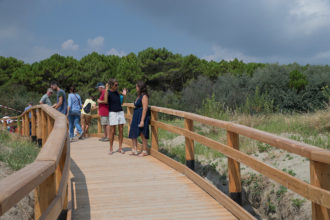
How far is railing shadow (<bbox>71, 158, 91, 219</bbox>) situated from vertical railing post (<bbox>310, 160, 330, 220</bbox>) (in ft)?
8.34

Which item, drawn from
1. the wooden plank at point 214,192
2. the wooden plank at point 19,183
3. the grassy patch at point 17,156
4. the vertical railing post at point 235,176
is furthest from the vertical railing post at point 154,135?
the wooden plank at point 19,183

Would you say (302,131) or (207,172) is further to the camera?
(302,131)

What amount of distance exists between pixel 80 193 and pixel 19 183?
144 inches

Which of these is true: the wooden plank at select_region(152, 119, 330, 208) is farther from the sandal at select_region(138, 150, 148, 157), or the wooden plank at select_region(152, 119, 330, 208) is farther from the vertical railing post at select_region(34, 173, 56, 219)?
the sandal at select_region(138, 150, 148, 157)

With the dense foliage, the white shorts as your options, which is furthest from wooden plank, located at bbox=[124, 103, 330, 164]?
the dense foliage

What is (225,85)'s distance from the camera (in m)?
25.4

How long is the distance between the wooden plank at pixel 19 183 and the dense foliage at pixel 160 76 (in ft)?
70.4

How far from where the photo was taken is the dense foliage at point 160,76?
24.2 metres

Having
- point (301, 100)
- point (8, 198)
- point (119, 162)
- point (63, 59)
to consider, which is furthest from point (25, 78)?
point (8, 198)

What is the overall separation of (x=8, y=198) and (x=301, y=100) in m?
22.5

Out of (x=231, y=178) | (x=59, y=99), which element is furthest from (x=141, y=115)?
(x=231, y=178)

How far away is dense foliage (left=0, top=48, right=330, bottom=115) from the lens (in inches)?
953

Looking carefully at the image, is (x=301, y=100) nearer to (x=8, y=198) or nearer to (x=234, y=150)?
(x=234, y=150)

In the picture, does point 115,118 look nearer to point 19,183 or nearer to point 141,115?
point 141,115
